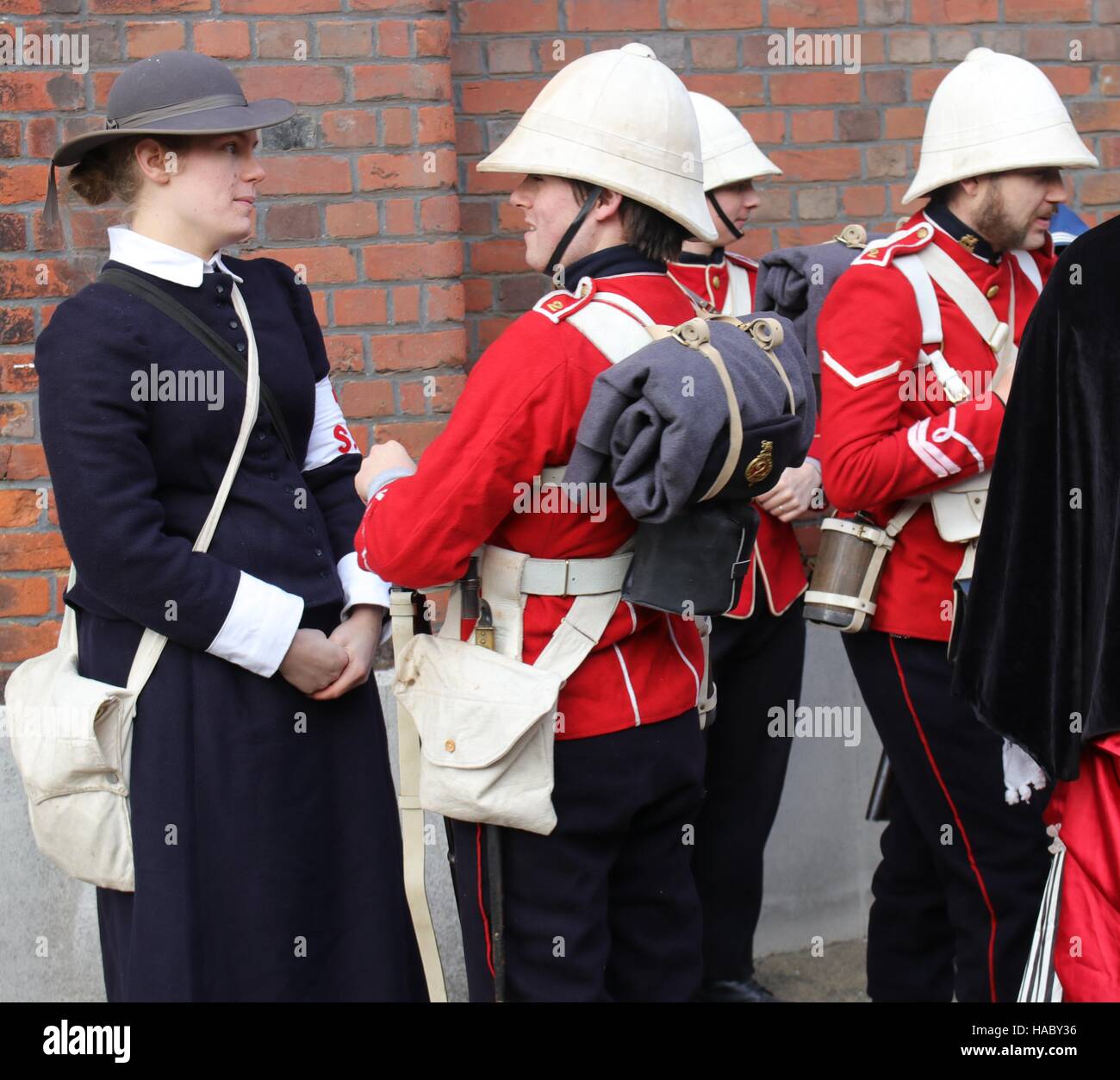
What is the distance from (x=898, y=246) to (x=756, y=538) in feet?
2.81

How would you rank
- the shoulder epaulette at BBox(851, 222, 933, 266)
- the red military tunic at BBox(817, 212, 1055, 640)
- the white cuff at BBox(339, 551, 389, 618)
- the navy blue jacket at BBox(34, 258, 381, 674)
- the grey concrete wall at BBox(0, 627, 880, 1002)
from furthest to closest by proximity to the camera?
the grey concrete wall at BBox(0, 627, 880, 1002) < the shoulder epaulette at BBox(851, 222, 933, 266) < the red military tunic at BBox(817, 212, 1055, 640) < the white cuff at BBox(339, 551, 389, 618) < the navy blue jacket at BBox(34, 258, 381, 674)

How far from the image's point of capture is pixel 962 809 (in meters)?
3.22

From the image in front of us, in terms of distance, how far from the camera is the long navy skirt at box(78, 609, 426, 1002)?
8.65ft

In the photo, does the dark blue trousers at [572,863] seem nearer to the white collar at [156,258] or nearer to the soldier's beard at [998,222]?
the white collar at [156,258]

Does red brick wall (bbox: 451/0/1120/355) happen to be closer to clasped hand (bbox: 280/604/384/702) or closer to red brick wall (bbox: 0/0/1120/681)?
red brick wall (bbox: 0/0/1120/681)

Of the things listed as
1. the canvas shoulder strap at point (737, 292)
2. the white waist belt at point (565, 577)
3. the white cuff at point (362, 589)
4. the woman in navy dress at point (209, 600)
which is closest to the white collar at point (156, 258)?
the woman in navy dress at point (209, 600)

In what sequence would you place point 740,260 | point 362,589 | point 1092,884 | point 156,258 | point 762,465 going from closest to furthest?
1. point 1092,884
2. point 762,465
3. point 156,258
4. point 362,589
5. point 740,260

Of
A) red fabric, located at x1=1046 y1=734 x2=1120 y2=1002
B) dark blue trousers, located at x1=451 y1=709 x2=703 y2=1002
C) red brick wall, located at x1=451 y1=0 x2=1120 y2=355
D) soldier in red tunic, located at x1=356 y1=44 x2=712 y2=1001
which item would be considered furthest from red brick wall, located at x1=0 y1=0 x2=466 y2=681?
red fabric, located at x1=1046 y1=734 x2=1120 y2=1002

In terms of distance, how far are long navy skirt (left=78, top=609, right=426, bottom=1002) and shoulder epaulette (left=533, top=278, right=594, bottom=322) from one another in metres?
0.74

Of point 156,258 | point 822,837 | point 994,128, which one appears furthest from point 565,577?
point 822,837

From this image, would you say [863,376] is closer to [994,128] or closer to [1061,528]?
[994,128]

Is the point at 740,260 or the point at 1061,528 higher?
the point at 740,260

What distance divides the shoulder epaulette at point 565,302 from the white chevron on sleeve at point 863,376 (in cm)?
80

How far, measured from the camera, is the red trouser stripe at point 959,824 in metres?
3.19
